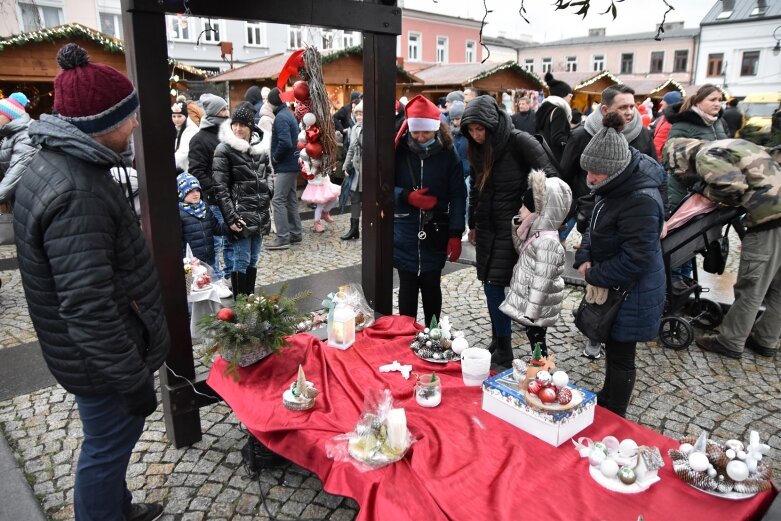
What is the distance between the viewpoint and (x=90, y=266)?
1910mm

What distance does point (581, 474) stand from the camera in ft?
6.81

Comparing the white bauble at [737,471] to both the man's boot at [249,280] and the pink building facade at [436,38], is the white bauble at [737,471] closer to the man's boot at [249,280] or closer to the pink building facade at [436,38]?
the man's boot at [249,280]

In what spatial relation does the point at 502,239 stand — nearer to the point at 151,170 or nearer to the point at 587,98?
the point at 151,170

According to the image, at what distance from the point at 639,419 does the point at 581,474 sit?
1712 mm

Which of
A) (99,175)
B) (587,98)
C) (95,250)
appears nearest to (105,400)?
(95,250)

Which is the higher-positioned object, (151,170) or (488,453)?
(151,170)

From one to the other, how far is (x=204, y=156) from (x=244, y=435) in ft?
9.34

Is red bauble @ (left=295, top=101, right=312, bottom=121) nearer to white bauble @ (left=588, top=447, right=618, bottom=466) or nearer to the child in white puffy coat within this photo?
the child in white puffy coat

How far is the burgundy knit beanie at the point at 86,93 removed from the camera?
2000 mm

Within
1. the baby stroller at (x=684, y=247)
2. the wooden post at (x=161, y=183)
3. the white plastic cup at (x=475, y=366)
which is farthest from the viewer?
the baby stroller at (x=684, y=247)

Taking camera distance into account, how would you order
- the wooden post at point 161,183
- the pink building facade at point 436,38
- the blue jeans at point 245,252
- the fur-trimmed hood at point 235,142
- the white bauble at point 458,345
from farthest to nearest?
the pink building facade at point 436,38, the blue jeans at point 245,252, the fur-trimmed hood at point 235,142, the white bauble at point 458,345, the wooden post at point 161,183

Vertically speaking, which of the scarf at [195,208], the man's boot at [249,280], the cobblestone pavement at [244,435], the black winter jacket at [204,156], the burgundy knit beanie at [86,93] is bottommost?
the cobblestone pavement at [244,435]

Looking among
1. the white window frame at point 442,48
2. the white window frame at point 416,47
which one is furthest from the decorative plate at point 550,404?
the white window frame at point 442,48

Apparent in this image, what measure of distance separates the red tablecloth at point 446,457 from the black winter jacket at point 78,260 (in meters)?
0.77
